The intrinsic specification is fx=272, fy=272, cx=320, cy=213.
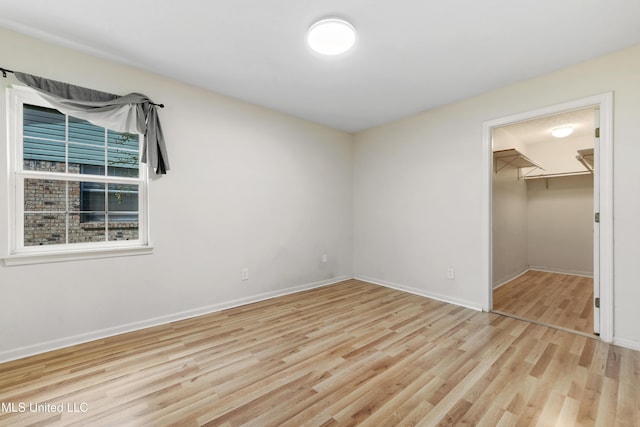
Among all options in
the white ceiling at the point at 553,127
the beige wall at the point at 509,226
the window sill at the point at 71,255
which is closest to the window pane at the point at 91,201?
the window sill at the point at 71,255

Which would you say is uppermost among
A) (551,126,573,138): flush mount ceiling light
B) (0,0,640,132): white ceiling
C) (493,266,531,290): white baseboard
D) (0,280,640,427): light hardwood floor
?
Answer: (0,0,640,132): white ceiling

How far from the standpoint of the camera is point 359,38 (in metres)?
2.17

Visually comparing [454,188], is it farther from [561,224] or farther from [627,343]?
[561,224]

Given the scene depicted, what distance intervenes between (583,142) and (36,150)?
747 centimetres

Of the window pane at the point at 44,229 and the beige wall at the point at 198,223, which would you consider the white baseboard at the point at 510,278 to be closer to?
the beige wall at the point at 198,223

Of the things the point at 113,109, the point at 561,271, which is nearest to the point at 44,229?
the point at 113,109

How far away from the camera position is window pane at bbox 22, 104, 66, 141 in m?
2.23

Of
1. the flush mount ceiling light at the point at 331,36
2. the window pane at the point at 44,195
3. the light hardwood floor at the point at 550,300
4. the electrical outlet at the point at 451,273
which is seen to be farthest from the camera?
the electrical outlet at the point at 451,273

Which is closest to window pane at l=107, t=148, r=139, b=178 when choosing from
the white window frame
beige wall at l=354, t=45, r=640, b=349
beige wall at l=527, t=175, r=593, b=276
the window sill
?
the white window frame

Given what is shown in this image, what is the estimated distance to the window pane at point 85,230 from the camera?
2.43m

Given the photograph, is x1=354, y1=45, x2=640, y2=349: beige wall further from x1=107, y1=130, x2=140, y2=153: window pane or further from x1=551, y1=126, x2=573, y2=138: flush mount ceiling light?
x1=107, y1=130, x2=140, y2=153: window pane

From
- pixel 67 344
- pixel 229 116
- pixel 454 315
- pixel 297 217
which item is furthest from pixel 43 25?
pixel 454 315

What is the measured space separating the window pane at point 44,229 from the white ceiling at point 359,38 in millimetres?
1189

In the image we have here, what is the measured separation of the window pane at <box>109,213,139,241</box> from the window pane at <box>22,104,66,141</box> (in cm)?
80
